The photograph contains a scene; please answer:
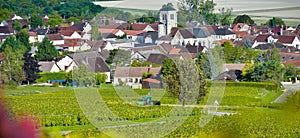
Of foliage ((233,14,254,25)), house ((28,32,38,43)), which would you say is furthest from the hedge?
foliage ((233,14,254,25))

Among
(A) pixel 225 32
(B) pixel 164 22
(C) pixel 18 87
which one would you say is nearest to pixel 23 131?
(C) pixel 18 87

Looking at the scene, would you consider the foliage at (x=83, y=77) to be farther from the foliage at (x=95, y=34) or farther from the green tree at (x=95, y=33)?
the foliage at (x=95, y=34)

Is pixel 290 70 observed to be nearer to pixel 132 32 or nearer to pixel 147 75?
pixel 147 75

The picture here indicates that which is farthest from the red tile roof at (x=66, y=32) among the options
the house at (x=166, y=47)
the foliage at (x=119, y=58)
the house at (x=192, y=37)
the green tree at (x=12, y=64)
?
the green tree at (x=12, y=64)

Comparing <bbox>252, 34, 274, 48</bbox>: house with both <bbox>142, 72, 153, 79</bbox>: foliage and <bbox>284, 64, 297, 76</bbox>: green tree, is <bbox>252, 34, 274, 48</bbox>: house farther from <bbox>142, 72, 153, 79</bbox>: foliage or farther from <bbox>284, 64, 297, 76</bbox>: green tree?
<bbox>142, 72, 153, 79</bbox>: foliage

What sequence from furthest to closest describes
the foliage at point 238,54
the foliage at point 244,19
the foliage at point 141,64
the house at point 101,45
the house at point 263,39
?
1. the foliage at point 244,19
2. the house at point 263,39
3. the house at point 101,45
4. the foliage at point 238,54
5. the foliage at point 141,64
